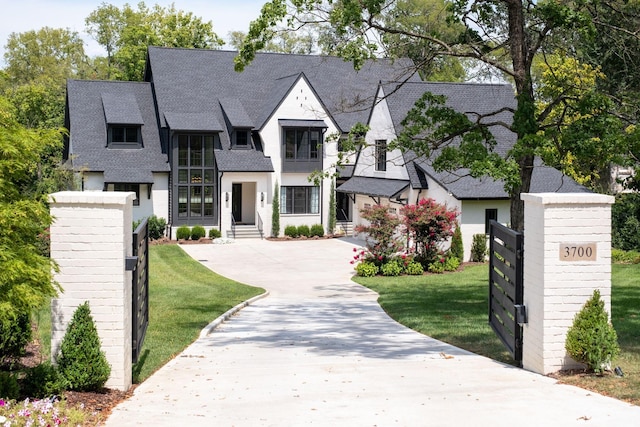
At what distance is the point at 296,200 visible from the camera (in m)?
43.3

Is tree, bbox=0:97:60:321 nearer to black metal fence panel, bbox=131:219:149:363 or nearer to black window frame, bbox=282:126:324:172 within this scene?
black metal fence panel, bbox=131:219:149:363

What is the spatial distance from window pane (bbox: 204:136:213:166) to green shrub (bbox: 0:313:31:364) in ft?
107

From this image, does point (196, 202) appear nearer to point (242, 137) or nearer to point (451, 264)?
point (242, 137)

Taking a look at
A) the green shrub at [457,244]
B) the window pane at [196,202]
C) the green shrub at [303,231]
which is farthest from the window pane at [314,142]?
the green shrub at [457,244]

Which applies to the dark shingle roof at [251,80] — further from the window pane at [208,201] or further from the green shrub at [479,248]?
the green shrub at [479,248]

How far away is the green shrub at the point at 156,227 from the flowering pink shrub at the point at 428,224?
48.7 ft

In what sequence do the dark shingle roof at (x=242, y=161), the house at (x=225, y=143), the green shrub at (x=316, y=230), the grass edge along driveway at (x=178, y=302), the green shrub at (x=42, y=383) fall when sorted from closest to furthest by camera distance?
Result: the green shrub at (x=42, y=383), the grass edge along driveway at (x=178, y=302), the house at (x=225, y=143), the dark shingle roof at (x=242, y=161), the green shrub at (x=316, y=230)

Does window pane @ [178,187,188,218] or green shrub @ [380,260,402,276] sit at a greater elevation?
window pane @ [178,187,188,218]

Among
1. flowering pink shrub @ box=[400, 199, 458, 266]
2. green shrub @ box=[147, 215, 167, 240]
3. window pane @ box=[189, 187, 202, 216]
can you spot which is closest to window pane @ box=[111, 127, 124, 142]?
window pane @ box=[189, 187, 202, 216]

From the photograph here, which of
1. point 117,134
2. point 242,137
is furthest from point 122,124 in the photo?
point 242,137

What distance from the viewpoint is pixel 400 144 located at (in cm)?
1723

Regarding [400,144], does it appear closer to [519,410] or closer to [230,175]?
[519,410]

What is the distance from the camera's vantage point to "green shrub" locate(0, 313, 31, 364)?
385 inches

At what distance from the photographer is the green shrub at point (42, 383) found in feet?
27.6
